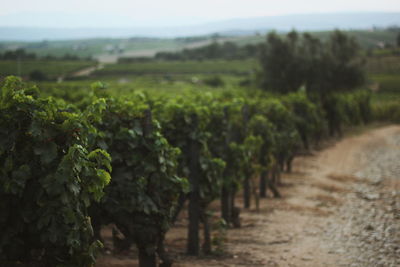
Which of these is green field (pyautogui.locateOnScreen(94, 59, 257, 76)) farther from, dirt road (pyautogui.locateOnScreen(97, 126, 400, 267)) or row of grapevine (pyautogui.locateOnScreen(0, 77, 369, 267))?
row of grapevine (pyautogui.locateOnScreen(0, 77, 369, 267))

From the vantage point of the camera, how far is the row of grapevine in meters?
4.62

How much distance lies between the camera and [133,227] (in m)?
6.75

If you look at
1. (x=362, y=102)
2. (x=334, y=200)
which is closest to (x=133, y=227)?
(x=334, y=200)

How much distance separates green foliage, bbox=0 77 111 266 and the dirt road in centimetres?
349

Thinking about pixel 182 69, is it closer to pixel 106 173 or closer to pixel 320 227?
pixel 320 227

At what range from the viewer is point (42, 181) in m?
4.59

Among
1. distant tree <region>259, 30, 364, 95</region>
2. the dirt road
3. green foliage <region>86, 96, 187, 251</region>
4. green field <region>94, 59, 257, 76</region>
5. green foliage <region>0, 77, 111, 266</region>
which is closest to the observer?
green foliage <region>0, 77, 111, 266</region>

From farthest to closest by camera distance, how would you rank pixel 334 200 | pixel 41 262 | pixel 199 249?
pixel 334 200
pixel 199 249
pixel 41 262

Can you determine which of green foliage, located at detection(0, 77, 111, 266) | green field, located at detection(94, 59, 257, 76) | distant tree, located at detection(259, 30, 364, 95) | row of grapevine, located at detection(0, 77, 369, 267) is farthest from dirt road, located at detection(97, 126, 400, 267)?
green field, located at detection(94, 59, 257, 76)

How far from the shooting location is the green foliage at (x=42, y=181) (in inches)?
179

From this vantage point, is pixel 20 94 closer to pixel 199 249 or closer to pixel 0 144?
pixel 0 144

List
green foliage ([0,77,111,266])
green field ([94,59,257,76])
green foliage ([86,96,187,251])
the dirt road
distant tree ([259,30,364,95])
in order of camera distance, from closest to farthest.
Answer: green foliage ([0,77,111,266]), green foliage ([86,96,187,251]), the dirt road, distant tree ([259,30,364,95]), green field ([94,59,257,76])

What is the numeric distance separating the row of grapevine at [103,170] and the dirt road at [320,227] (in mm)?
855

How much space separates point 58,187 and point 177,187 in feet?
10.3
